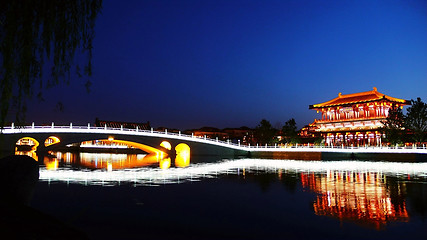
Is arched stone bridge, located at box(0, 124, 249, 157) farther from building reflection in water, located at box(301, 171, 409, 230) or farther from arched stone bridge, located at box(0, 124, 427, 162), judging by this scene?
building reflection in water, located at box(301, 171, 409, 230)

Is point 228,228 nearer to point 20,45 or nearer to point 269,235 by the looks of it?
point 269,235

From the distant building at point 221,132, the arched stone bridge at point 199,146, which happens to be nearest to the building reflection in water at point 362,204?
the arched stone bridge at point 199,146

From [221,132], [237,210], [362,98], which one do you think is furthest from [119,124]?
[237,210]

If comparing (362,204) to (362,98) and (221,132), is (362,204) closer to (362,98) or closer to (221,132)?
(362,98)

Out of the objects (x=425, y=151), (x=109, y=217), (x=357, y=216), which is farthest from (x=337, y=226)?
(x=425, y=151)

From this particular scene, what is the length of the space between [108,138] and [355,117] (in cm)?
3256

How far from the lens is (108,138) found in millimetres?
40875

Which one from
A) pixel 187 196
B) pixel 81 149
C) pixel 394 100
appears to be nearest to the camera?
pixel 187 196

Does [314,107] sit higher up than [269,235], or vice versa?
[314,107]

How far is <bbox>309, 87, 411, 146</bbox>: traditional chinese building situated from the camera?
46000 millimetres

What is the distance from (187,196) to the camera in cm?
1204

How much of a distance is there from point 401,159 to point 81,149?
183 feet

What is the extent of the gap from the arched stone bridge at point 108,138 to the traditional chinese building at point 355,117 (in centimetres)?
1379

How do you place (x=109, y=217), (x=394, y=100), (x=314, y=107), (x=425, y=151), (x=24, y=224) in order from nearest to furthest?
(x=24, y=224), (x=109, y=217), (x=425, y=151), (x=394, y=100), (x=314, y=107)
